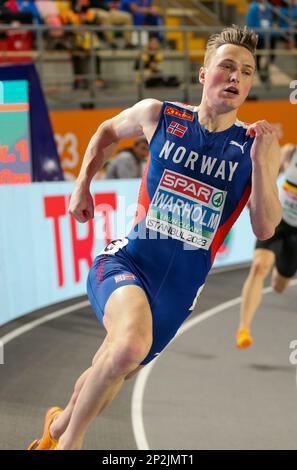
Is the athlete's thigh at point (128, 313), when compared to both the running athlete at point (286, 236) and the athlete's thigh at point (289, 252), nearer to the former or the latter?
the running athlete at point (286, 236)

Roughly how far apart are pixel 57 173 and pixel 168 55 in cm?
587

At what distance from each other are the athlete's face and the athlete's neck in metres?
0.16

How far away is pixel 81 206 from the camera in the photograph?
15.6ft

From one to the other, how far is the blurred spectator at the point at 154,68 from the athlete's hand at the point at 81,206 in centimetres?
1201

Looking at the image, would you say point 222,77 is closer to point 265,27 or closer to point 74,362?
point 74,362

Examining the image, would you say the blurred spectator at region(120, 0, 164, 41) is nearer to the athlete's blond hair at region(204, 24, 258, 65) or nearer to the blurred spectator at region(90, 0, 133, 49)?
the blurred spectator at region(90, 0, 133, 49)

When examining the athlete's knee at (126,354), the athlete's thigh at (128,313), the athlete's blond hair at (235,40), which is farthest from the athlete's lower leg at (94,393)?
the athlete's blond hair at (235,40)

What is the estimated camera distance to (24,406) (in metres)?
7.56

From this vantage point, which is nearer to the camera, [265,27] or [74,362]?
[74,362]

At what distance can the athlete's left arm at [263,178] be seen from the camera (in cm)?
447

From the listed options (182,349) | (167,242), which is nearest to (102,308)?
(167,242)
